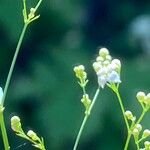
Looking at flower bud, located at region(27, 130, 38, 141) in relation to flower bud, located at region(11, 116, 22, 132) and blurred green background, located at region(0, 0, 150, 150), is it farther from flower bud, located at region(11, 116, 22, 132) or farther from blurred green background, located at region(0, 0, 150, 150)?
blurred green background, located at region(0, 0, 150, 150)

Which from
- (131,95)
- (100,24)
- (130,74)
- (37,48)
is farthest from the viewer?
(100,24)

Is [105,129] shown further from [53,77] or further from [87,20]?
[87,20]

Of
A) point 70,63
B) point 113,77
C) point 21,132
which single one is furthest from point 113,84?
point 70,63

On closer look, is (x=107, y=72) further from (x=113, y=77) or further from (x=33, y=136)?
(x=33, y=136)

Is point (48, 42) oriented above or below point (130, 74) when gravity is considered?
above

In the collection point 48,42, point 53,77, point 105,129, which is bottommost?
point 105,129

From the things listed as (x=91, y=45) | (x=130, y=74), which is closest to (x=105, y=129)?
(x=130, y=74)

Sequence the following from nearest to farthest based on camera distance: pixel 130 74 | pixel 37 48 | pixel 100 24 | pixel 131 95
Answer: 1. pixel 131 95
2. pixel 130 74
3. pixel 37 48
4. pixel 100 24

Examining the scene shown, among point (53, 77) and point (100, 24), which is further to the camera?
point (100, 24)

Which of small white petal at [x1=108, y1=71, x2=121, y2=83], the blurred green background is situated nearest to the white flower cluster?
small white petal at [x1=108, y1=71, x2=121, y2=83]
